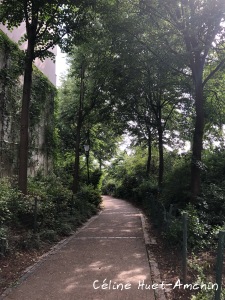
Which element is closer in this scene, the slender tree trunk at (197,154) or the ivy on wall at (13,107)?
the slender tree trunk at (197,154)

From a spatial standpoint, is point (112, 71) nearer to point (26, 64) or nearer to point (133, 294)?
point (26, 64)

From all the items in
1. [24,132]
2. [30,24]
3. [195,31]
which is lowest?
[24,132]

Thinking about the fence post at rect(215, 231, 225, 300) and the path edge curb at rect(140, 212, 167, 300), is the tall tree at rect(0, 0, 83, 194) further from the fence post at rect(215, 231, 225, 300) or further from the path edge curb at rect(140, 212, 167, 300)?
the fence post at rect(215, 231, 225, 300)

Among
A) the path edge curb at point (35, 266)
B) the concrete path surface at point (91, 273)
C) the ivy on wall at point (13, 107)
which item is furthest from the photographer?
the ivy on wall at point (13, 107)

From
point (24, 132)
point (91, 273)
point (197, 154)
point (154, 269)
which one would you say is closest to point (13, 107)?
point (24, 132)

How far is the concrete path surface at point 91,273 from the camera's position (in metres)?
4.63

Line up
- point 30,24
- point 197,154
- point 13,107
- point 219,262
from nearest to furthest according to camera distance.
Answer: point 219,262
point 30,24
point 197,154
point 13,107

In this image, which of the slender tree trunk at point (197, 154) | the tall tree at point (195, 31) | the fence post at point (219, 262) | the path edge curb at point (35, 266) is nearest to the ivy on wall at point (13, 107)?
the tall tree at point (195, 31)

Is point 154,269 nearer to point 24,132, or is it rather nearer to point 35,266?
point 35,266

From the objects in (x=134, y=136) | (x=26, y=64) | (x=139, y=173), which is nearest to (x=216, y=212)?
(x=26, y=64)

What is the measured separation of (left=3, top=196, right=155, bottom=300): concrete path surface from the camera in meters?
4.63

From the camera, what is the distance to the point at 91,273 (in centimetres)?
562

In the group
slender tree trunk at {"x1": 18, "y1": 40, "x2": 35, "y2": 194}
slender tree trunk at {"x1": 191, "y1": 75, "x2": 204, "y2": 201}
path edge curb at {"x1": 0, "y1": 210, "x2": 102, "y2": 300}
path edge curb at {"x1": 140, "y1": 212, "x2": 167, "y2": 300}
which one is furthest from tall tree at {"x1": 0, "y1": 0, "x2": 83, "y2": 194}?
slender tree trunk at {"x1": 191, "y1": 75, "x2": 204, "y2": 201}

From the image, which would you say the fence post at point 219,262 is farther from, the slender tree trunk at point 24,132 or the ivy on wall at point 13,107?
the ivy on wall at point 13,107
